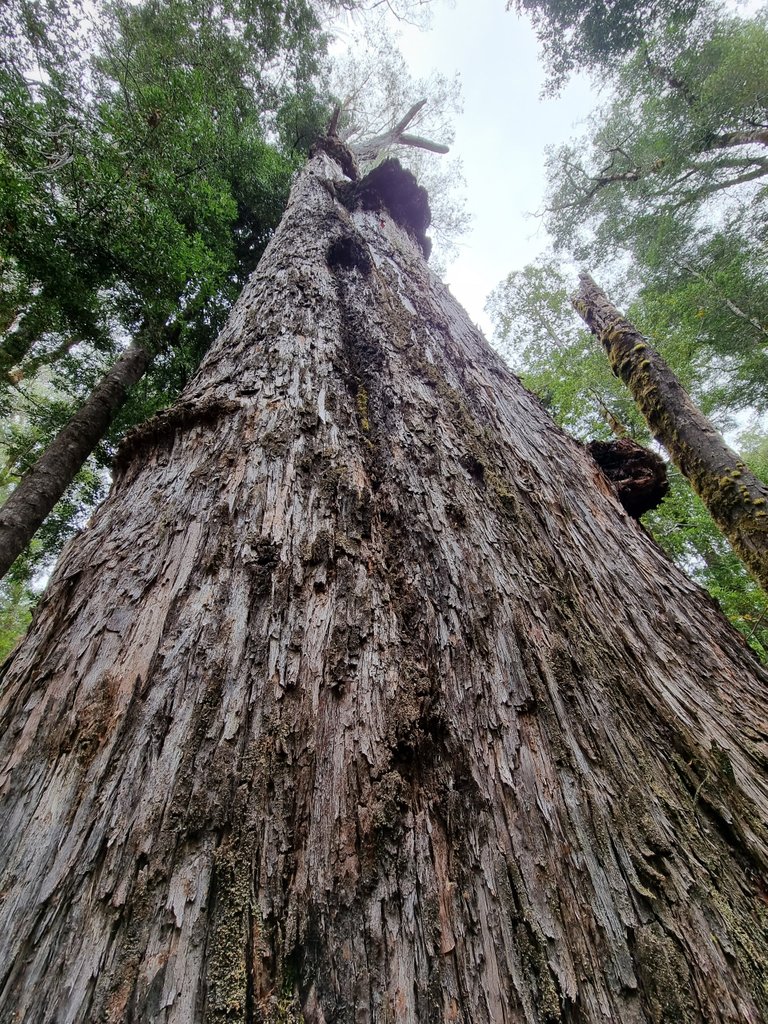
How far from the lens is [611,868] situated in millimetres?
804

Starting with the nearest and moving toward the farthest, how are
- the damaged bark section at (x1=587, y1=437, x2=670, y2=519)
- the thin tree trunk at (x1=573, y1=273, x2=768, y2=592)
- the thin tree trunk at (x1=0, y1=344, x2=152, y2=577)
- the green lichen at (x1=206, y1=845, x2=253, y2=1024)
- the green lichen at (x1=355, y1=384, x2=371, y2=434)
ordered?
the green lichen at (x1=206, y1=845, x2=253, y2=1024)
the green lichen at (x1=355, y1=384, x2=371, y2=434)
the damaged bark section at (x1=587, y1=437, x2=670, y2=519)
the thin tree trunk at (x1=573, y1=273, x2=768, y2=592)
the thin tree trunk at (x1=0, y1=344, x2=152, y2=577)

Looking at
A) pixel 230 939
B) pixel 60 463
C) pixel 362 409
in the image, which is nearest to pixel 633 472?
pixel 362 409

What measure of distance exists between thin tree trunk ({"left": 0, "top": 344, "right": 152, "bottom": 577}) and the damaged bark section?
4.65 metres

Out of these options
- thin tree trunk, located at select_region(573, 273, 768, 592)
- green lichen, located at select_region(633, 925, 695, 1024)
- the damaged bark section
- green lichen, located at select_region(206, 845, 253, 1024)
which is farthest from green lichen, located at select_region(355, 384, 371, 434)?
thin tree trunk, located at select_region(573, 273, 768, 592)

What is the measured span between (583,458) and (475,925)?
1708 mm

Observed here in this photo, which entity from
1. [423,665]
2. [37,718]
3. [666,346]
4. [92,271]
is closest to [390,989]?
[423,665]

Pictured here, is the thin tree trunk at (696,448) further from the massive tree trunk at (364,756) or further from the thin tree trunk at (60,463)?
the thin tree trunk at (60,463)

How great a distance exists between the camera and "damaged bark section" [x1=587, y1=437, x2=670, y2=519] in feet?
6.73

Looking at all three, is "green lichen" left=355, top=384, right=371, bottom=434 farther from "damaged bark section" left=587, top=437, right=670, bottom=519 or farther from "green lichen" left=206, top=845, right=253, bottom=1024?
"green lichen" left=206, top=845, right=253, bottom=1024

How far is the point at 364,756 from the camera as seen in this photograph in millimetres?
906

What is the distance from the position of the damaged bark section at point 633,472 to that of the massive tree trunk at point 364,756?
1.75 ft

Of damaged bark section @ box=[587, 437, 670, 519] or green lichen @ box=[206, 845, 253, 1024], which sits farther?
damaged bark section @ box=[587, 437, 670, 519]

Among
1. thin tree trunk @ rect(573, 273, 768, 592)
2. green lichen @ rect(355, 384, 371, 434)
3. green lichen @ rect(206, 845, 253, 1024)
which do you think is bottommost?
green lichen @ rect(206, 845, 253, 1024)

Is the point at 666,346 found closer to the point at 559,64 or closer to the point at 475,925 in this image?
the point at 559,64
